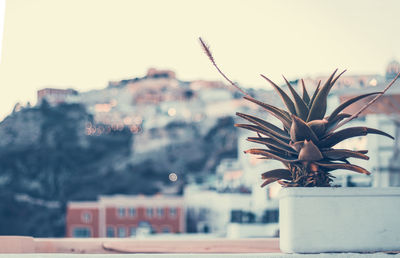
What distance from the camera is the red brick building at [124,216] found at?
153 feet

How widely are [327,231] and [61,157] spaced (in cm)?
5449

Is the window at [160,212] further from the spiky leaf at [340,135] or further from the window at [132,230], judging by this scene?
the spiky leaf at [340,135]

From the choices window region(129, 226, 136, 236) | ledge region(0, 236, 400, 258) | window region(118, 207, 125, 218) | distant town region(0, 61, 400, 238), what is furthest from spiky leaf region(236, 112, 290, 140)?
window region(118, 207, 125, 218)

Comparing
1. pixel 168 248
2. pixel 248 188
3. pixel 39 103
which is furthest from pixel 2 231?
pixel 168 248

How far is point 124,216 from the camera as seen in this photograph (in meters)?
46.9

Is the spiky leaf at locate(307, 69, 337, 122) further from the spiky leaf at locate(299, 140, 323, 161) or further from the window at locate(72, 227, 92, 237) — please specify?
the window at locate(72, 227, 92, 237)

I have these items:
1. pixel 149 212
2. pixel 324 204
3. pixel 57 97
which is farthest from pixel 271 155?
pixel 57 97

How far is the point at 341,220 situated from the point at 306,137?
0.94 ft

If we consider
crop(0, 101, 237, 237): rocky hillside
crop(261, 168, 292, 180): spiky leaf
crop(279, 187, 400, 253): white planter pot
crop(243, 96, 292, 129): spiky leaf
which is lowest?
crop(279, 187, 400, 253): white planter pot

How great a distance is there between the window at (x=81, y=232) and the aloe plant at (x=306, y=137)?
46.3 metres

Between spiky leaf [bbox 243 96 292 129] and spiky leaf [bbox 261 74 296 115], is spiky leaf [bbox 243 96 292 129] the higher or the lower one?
the lower one

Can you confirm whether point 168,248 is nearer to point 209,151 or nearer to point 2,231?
point 2,231

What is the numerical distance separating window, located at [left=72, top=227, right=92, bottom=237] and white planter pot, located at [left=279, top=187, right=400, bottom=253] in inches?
1827

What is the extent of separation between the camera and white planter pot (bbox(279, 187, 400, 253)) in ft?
6.57
